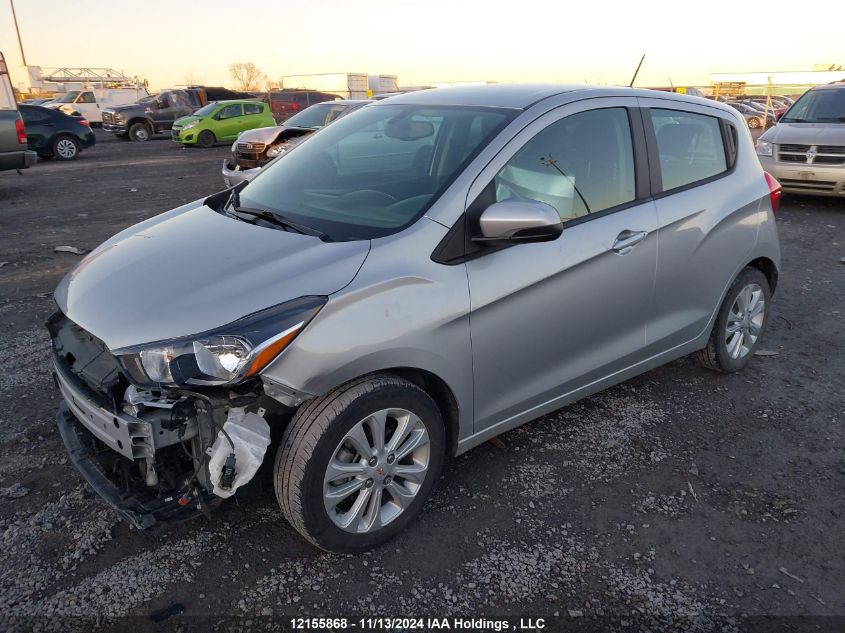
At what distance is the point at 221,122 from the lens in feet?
73.3

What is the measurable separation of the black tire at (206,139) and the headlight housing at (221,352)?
71.0ft

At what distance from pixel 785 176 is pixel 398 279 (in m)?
9.19

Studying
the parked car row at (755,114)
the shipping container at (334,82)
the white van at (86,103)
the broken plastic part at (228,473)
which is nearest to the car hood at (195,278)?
the broken plastic part at (228,473)

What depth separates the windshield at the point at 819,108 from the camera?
9.70 meters

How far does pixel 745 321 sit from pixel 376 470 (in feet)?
9.55

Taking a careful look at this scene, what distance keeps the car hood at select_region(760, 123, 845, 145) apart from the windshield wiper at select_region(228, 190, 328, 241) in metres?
8.91

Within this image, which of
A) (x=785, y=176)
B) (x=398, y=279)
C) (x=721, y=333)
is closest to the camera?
(x=398, y=279)

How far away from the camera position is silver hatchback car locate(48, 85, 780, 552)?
7.55 feet

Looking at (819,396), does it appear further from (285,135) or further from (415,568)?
(285,135)

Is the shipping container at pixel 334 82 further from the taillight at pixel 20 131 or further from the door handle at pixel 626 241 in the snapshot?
the door handle at pixel 626 241

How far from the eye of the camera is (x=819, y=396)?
4.10 metres

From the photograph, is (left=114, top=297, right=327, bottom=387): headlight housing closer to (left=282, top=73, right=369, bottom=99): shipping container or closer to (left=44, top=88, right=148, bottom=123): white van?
(left=44, top=88, right=148, bottom=123): white van

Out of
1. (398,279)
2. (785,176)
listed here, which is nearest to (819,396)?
Answer: (398,279)

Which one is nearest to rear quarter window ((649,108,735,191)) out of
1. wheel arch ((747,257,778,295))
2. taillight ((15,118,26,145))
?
wheel arch ((747,257,778,295))
